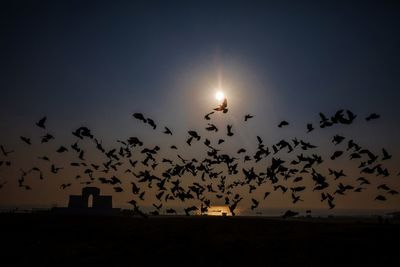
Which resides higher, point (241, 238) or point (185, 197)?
point (185, 197)

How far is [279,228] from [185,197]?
283 inches

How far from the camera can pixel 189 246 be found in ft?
58.3

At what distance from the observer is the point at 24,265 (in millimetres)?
14164

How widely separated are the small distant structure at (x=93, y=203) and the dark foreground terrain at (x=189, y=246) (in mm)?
68634

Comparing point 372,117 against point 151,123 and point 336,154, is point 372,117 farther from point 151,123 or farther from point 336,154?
point 151,123

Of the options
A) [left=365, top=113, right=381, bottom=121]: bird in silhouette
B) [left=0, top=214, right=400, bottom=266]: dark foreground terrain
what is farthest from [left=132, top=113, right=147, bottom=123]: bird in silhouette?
[left=365, top=113, right=381, bottom=121]: bird in silhouette

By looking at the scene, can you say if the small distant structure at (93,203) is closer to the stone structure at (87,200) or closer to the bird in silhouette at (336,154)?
the stone structure at (87,200)

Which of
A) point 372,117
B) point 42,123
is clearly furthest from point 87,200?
point 372,117

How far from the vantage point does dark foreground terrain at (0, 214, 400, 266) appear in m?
14.9

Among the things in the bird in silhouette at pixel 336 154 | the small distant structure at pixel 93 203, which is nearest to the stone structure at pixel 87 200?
the small distant structure at pixel 93 203

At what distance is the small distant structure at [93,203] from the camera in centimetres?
8894

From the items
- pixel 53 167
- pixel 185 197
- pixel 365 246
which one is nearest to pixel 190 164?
pixel 185 197

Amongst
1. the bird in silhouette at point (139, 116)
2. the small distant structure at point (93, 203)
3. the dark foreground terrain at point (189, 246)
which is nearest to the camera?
the dark foreground terrain at point (189, 246)

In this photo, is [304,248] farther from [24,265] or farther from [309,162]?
[24,265]
